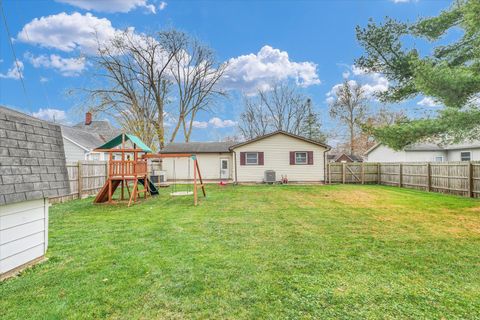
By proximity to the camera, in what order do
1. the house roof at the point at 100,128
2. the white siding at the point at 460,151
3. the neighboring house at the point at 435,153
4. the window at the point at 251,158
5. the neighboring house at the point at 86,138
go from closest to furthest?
the window at the point at 251,158, the white siding at the point at 460,151, the neighboring house at the point at 435,153, the neighboring house at the point at 86,138, the house roof at the point at 100,128

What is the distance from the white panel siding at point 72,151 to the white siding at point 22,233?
16866 millimetres

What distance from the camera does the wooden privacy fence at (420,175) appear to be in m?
10.4

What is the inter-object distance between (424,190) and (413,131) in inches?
262

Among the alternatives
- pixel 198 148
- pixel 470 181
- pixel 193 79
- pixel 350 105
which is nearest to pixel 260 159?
pixel 198 148

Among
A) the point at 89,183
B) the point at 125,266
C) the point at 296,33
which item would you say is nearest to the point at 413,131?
the point at 125,266

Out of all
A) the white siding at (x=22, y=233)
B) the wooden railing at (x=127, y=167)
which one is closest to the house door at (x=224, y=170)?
the wooden railing at (x=127, y=167)

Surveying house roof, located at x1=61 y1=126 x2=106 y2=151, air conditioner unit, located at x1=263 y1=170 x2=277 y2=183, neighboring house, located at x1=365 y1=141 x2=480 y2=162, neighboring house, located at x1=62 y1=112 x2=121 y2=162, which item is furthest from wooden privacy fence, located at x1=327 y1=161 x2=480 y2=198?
house roof, located at x1=61 y1=126 x2=106 y2=151

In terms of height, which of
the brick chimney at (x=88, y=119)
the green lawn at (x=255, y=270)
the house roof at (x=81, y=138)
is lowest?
the green lawn at (x=255, y=270)

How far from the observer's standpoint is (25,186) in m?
3.36

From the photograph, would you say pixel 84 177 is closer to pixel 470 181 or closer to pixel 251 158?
pixel 251 158

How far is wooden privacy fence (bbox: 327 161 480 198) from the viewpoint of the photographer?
34.2 ft

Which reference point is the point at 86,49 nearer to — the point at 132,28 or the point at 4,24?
the point at 132,28

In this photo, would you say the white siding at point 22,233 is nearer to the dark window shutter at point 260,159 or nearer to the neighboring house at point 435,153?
the dark window shutter at point 260,159

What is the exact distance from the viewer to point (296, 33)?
2269cm
